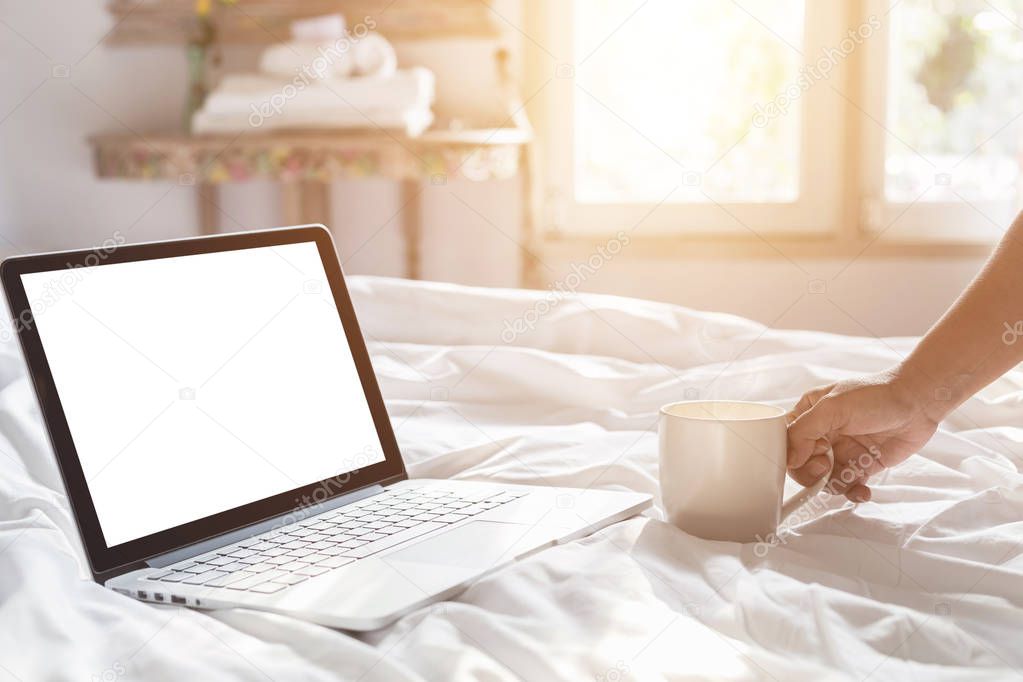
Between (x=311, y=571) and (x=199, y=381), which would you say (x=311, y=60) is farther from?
(x=311, y=571)

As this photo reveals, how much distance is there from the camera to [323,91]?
80.7 inches

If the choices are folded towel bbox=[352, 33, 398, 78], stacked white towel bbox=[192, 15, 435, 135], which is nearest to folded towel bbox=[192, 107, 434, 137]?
stacked white towel bbox=[192, 15, 435, 135]

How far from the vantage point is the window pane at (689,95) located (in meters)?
2.32

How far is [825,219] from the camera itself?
237 centimetres

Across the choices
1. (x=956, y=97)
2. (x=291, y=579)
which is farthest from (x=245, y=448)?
(x=956, y=97)

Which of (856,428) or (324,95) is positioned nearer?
(856,428)

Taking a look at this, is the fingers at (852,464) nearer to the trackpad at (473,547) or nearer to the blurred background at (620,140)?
the trackpad at (473,547)

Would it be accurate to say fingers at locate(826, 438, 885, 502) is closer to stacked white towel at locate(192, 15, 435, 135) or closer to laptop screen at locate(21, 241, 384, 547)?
laptop screen at locate(21, 241, 384, 547)

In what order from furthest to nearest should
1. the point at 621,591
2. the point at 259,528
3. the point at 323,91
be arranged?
the point at 323,91, the point at 259,528, the point at 621,591

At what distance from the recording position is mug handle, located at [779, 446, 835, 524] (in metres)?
0.68

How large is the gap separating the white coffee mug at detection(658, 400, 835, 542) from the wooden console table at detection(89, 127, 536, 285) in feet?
4.80

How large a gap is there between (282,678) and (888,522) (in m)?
0.42

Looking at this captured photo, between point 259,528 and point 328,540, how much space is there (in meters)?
0.06

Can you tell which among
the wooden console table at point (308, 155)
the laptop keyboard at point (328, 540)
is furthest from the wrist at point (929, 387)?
the wooden console table at point (308, 155)
